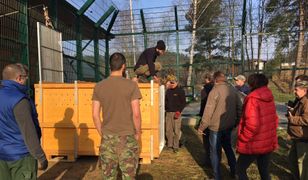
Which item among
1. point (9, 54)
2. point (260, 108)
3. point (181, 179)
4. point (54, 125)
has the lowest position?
point (181, 179)

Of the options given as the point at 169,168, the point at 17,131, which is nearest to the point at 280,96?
the point at 169,168

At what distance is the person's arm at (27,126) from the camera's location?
10.7 ft

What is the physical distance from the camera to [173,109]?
8336 mm

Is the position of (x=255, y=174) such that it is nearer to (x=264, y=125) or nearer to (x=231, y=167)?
(x=231, y=167)

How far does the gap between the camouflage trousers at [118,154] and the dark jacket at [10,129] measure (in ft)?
2.72

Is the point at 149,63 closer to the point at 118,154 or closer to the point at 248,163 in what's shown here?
the point at 248,163

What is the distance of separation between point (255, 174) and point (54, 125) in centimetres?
386

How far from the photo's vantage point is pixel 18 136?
3377 mm

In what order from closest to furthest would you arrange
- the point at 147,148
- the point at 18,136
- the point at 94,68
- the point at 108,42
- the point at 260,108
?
the point at 18,136, the point at 260,108, the point at 147,148, the point at 94,68, the point at 108,42

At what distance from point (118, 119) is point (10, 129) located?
1105 millimetres

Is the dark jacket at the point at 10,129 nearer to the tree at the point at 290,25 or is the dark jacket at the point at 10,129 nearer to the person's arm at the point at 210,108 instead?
the person's arm at the point at 210,108

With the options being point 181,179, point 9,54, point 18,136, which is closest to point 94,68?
point 9,54

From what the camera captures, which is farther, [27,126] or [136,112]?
[136,112]

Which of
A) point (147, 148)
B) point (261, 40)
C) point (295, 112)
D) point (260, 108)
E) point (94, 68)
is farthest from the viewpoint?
point (94, 68)
